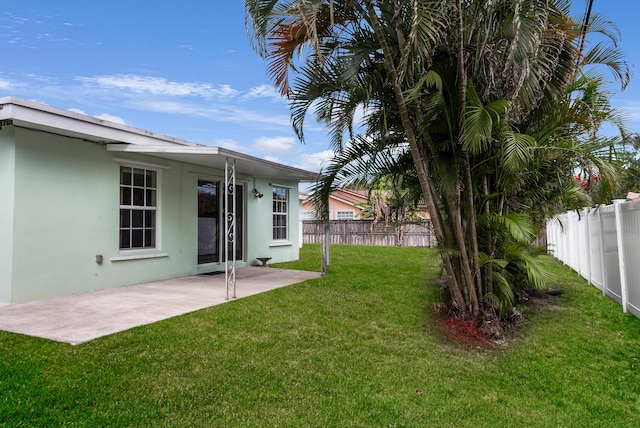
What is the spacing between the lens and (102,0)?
9.87 meters

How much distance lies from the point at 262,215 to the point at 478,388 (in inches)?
355

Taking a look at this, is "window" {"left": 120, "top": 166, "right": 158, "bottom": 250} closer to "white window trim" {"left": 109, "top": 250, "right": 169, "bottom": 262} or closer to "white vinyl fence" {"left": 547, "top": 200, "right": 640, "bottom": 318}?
"white window trim" {"left": 109, "top": 250, "right": 169, "bottom": 262}

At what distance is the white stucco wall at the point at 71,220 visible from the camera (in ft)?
20.5

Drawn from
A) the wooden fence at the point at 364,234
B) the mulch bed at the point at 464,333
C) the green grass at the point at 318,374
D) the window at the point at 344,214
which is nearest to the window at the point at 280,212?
the green grass at the point at 318,374

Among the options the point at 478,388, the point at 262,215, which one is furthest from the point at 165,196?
the point at 478,388

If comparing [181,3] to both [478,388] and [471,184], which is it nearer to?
[471,184]

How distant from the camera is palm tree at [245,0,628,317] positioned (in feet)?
15.8

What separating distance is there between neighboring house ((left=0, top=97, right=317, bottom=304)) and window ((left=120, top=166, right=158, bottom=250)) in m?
0.02

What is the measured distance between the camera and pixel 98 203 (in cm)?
744

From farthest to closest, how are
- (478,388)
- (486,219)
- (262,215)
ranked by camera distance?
(262,215) < (486,219) < (478,388)

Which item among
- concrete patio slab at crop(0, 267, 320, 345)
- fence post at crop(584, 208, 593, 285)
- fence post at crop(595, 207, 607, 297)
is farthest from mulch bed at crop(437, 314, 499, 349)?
fence post at crop(584, 208, 593, 285)

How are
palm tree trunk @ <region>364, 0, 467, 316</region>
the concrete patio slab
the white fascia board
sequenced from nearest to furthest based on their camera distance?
1. the concrete patio slab
2. palm tree trunk @ <region>364, 0, 467, 316</region>
3. the white fascia board

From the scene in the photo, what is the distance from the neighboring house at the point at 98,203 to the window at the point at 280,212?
2280 millimetres

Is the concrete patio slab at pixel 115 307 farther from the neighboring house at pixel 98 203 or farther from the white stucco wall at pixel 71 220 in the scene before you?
the neighboring house at pixel 98 203
